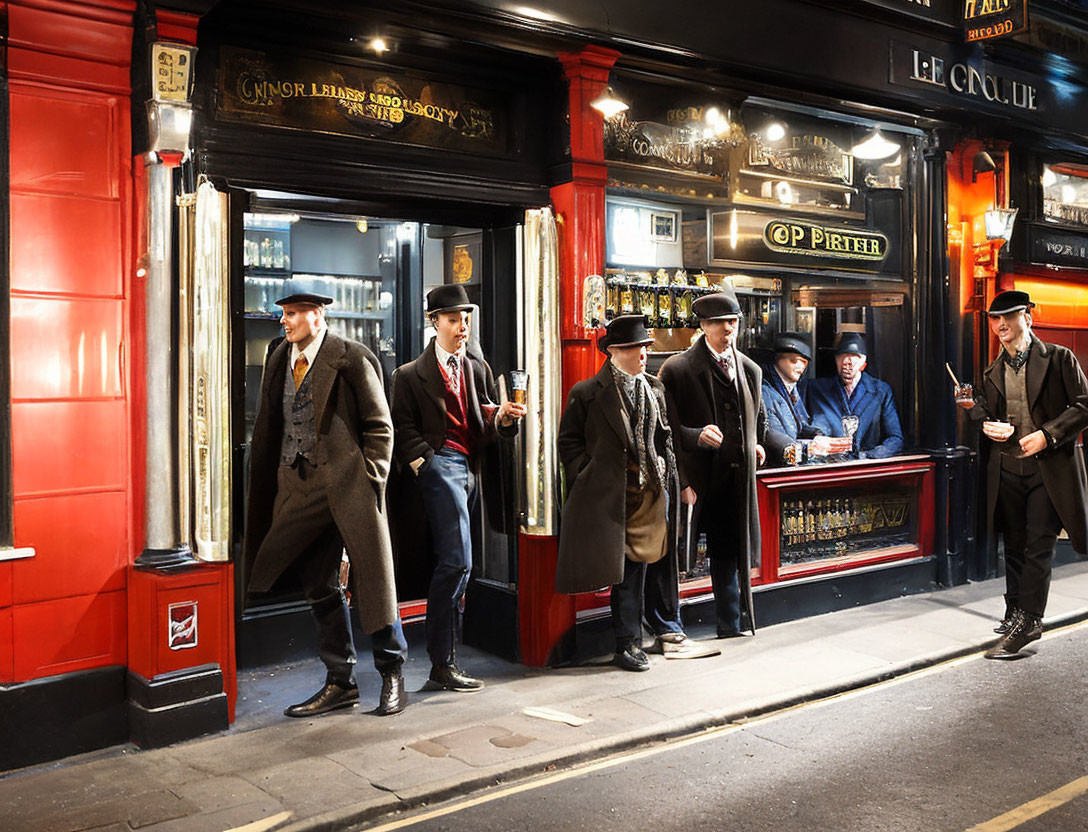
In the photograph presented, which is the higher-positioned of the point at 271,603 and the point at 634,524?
the point at 634,524

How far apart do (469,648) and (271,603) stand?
4.84 feet

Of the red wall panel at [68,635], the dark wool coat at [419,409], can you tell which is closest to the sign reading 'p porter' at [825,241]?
the dark wool coat at [419,409]

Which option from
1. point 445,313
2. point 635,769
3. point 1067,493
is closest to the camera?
point 635,769

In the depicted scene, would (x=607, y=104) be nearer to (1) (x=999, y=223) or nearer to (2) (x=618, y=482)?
(2) (x=618, y=482)

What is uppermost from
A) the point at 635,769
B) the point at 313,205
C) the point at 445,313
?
the point at 313,205

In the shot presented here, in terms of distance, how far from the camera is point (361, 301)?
29.9ft

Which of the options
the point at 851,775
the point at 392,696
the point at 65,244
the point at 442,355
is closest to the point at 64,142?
the point at 65,244

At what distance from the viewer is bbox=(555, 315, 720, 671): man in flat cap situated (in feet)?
22.9

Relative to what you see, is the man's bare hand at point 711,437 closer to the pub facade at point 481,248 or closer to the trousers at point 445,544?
the pub facade at point 481,248

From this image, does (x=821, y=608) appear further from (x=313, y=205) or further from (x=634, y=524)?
(x=313, y=205)

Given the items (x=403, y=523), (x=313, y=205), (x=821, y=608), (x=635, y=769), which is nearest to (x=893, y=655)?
(x=821, y=608)

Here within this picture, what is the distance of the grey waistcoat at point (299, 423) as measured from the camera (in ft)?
20.2

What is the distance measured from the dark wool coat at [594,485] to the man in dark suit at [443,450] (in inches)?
20.4

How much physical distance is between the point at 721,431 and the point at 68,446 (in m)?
4.34
